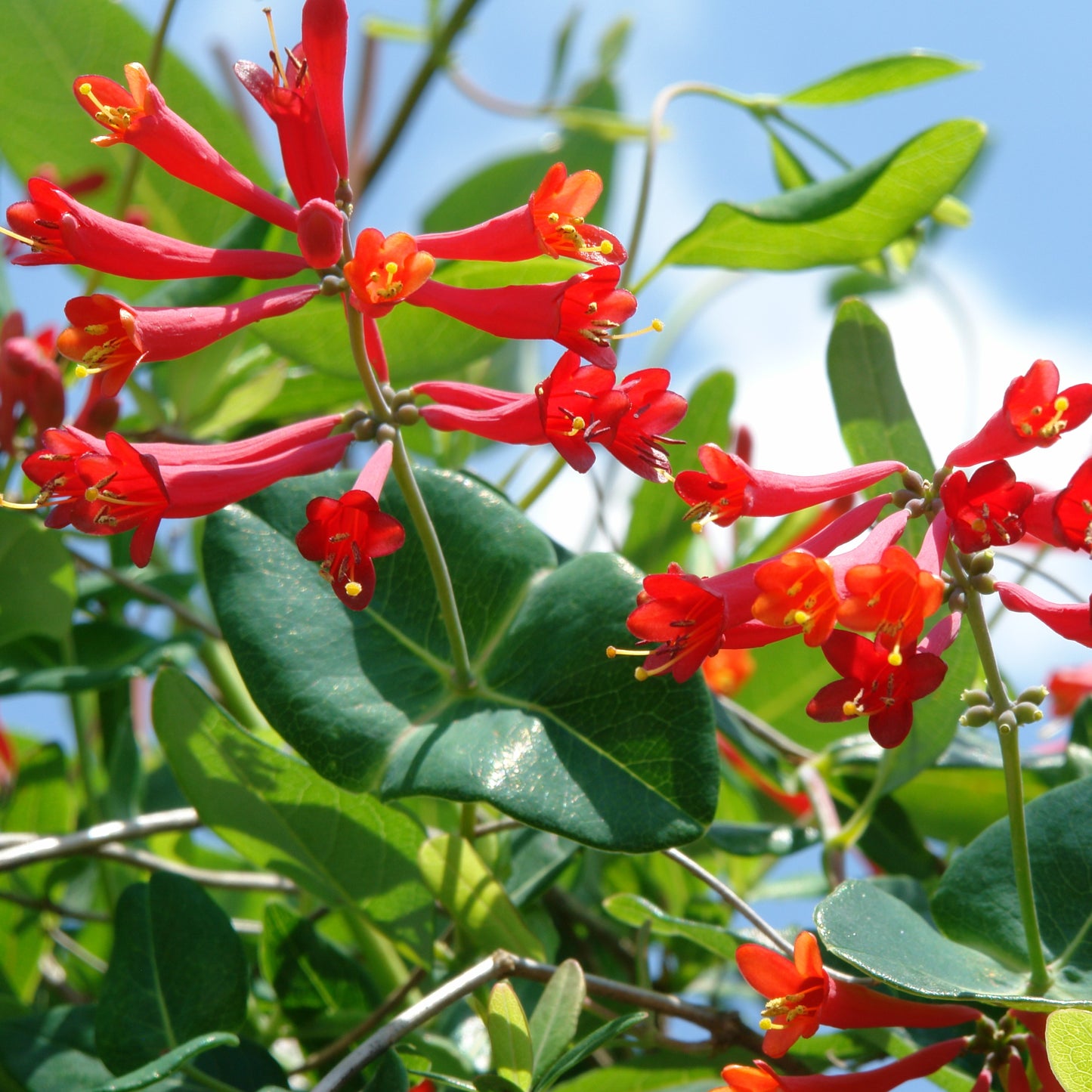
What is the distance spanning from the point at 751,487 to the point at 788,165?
1060 mm

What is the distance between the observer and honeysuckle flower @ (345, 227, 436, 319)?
95 centimetres

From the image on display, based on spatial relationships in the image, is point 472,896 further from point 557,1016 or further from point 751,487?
point 751,487

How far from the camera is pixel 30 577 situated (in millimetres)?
1528

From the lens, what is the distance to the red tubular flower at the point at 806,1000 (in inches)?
38.4

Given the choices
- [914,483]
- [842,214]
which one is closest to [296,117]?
[914,483]

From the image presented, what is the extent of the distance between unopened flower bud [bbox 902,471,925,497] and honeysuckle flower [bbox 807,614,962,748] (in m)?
0.14

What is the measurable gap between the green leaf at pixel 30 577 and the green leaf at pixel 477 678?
1.46ft

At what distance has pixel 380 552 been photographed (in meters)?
1.01

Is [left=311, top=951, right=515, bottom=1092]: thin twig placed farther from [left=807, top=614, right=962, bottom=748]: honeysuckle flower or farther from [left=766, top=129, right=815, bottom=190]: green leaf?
[left=766, top=129, right=815, bottom=190]: green leaf

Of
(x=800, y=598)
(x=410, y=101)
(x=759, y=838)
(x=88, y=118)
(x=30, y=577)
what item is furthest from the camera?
(x=410, y=101)

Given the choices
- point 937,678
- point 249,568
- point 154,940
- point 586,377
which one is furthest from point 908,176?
point 154,940

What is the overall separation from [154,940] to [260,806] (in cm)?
16

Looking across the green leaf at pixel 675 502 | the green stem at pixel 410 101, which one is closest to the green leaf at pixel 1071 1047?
the green leaf at pixel 675 502

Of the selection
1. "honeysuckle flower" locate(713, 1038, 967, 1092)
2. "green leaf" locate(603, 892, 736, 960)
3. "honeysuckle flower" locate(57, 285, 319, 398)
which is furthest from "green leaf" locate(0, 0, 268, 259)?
"honeysuckle flower" locate(713, 1038, 967, 1092)
